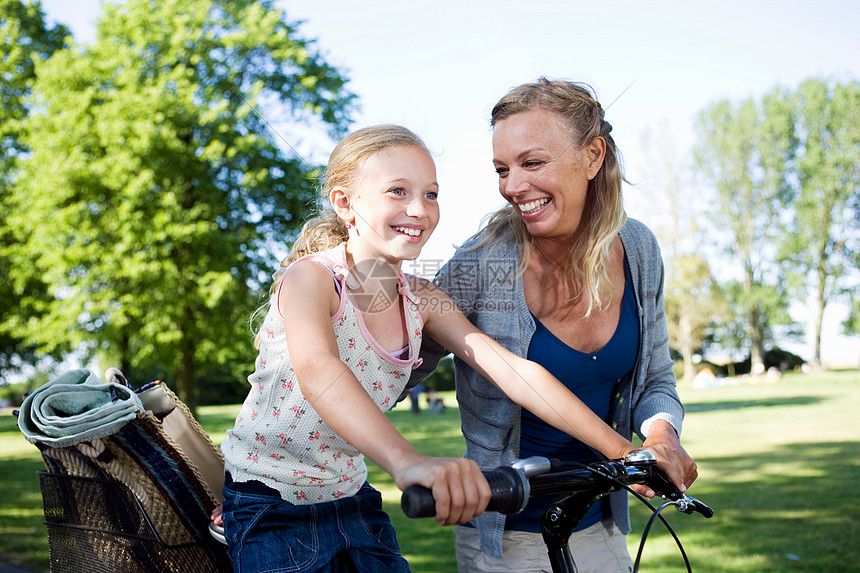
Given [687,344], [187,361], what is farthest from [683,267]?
[187,361]

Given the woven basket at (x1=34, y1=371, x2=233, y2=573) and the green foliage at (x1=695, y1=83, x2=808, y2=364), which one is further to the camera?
the green foliage at (x1=695, y1=83, x2=808, y2=364)

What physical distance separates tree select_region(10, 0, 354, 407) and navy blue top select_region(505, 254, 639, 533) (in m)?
13.6

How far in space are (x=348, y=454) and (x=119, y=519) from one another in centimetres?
70

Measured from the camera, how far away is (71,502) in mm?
2215

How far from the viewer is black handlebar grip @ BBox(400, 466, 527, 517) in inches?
47.0

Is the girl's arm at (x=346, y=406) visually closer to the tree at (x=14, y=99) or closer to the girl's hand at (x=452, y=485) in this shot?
the girl's hand at (x=452, y=485)

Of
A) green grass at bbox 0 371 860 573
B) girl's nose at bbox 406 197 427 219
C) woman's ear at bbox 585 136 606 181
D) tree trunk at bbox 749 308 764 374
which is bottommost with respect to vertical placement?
green grass at bbox 0 371 860 573

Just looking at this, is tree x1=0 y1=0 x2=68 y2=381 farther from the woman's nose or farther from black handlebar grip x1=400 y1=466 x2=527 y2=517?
black handlebar grip x1=400 y1=466 x2=527 y2=517

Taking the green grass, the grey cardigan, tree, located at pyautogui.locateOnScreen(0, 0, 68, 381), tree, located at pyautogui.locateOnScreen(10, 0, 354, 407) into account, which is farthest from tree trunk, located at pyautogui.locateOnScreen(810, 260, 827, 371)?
the grey cardigan

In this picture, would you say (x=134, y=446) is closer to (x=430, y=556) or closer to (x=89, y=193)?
(x=430, y=556)

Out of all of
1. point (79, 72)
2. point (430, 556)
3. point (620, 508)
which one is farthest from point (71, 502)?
point (79, 72)

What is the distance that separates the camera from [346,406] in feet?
5.16

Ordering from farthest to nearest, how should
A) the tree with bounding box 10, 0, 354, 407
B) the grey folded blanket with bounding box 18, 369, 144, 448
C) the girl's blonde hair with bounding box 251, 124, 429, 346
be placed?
the tree with bounding box 10, 0, 354, 407, the girl's blonde hair with bounding box 251, 124, 429, 346, the grey folded blanket with bounding box 18, 369, 144, 448

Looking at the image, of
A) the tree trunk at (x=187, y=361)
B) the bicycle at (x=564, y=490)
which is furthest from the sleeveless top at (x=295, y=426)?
the tree trunk at (x=187, y=361)
